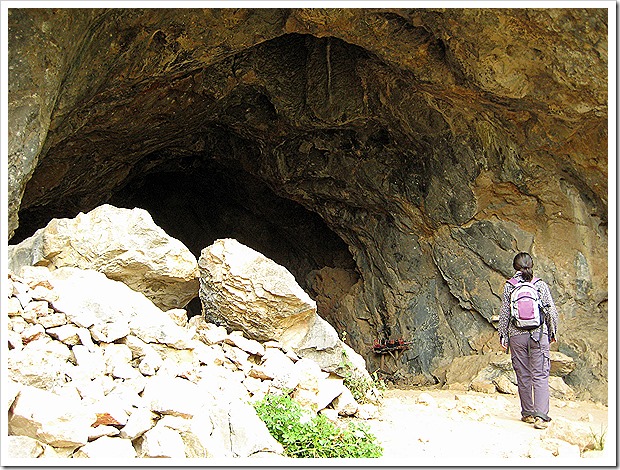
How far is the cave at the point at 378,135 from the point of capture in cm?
498

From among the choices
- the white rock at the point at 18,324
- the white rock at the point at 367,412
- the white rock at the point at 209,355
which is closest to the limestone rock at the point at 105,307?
the white rock at the point at 209,355

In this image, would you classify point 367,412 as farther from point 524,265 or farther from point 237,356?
point 524,265

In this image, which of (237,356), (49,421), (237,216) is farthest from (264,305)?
(237,216)

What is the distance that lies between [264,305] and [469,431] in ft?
5.81

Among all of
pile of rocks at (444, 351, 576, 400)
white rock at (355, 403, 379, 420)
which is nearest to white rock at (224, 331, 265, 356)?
white rock at (355, 403, 379, 420)

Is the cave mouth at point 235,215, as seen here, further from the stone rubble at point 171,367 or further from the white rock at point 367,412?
the white rock at point 367,412

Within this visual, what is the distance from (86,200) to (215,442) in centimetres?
649

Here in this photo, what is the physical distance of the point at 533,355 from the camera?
4.42 m

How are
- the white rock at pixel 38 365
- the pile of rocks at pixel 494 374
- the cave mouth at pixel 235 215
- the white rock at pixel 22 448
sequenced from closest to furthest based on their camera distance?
the white rock at pixel 22 448, the white rock at pixel 38 365, the pile of rocks at pixel 494 374, the cave mouth at pixel 235 215

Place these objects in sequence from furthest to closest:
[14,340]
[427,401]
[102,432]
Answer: [427,401], [14,340], [102,432]

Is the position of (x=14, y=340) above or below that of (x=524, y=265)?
below

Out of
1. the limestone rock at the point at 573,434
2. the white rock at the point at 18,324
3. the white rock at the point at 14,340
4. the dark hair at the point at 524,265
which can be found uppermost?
the dark hair at the point at 524,265

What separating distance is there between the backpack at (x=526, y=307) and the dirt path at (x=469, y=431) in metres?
0.75

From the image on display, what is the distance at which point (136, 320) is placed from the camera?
13.1ft
